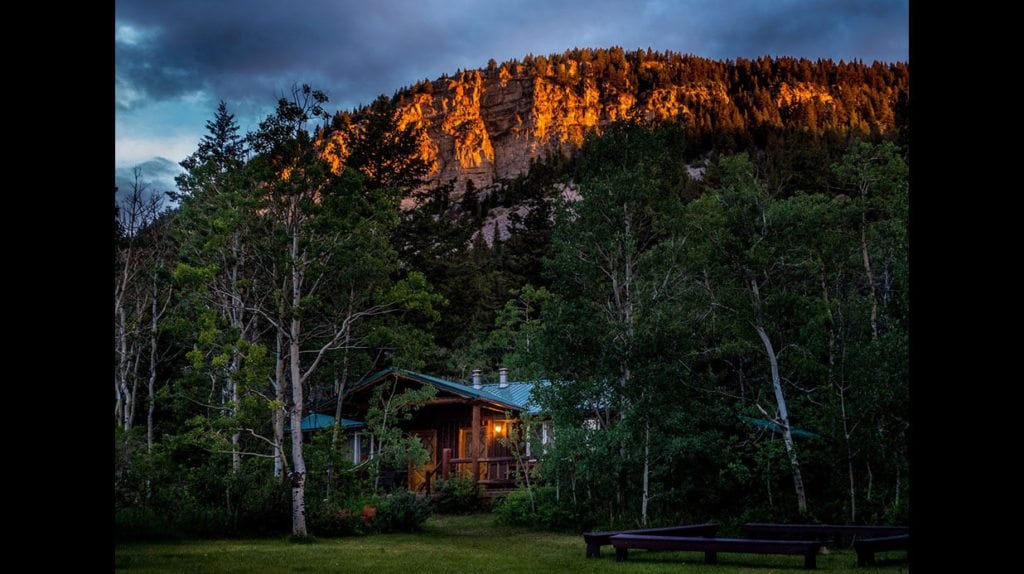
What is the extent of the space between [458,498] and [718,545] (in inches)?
557

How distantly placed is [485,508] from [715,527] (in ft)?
37.0

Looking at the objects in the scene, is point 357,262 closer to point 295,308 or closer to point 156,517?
point 295,308

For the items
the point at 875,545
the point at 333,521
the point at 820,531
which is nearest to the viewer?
the point at 875,545

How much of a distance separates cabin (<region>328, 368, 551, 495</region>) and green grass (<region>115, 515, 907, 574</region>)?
9662 mm

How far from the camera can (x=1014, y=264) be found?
134 centimetres

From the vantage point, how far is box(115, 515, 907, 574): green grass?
12.1 m

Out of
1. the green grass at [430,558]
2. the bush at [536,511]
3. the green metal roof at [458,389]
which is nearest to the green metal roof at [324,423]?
the green metal roof at [458,389]

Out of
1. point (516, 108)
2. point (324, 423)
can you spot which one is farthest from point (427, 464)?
point (516, 108)

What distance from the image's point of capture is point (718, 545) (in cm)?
1210

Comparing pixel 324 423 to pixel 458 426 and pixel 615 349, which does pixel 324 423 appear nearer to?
pixel 458 426

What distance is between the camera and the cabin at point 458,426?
2720 centimetres

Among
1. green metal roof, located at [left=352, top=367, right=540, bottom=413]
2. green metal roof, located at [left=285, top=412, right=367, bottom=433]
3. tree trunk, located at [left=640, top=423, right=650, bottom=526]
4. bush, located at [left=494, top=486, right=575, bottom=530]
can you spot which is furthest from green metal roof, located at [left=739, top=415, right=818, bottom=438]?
green metal roof, located at [left=285, top=412, right=367, bottom=433]
